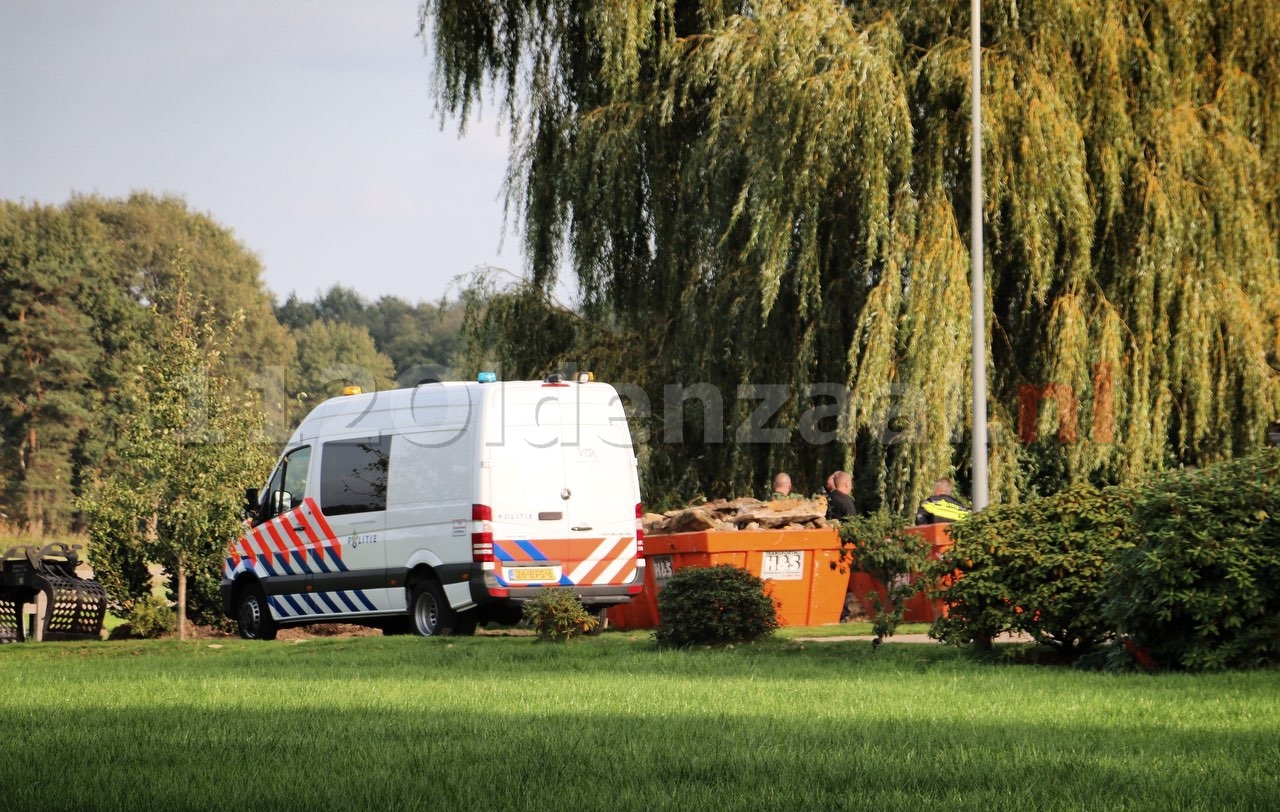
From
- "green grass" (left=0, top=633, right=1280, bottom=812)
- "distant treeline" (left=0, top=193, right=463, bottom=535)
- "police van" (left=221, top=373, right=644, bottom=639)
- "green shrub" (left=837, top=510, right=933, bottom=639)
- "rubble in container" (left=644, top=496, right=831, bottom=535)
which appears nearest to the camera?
"green grass" (left=0, top=633, right=1280, bottom=812)

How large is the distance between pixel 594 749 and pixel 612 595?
994cm

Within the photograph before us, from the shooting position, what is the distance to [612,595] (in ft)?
55.7

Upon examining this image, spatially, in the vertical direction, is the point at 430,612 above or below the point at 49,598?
above

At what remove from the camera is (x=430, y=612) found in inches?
676

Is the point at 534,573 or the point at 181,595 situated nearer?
the point at 534,573

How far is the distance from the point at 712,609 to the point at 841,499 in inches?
206

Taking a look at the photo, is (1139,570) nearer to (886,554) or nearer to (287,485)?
(886,554)

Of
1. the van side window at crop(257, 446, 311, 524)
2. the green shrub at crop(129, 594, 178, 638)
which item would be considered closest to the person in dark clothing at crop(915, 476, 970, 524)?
the van side window at crop(257, 446, 311, 524)

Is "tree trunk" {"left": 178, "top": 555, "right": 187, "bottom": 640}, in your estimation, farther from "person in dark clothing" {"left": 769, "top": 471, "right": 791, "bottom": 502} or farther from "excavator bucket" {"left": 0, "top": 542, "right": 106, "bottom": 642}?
"person in dark clothing" {"left": 769, "top": 471, "right": 791, "bottom": 502}

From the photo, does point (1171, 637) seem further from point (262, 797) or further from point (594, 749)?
point (262, 797)

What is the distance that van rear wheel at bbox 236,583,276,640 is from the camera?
62.9 ft

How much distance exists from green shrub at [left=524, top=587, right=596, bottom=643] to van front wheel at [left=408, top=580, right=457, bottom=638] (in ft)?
5.98

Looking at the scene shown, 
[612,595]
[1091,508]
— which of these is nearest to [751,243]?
[612,595]

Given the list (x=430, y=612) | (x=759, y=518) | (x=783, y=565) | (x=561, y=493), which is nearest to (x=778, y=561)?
(x=783, y=565)
